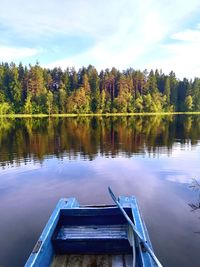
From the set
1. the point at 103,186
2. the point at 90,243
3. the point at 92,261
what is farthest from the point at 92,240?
the point at 103,186

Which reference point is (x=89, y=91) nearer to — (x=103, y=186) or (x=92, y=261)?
(x=103, y=186)

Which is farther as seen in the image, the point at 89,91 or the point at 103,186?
the point at 89,91

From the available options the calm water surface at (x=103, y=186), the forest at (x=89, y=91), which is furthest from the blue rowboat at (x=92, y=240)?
the forest at (x=89, y=91)

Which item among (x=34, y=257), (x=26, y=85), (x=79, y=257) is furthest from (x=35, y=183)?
(x=26, y=85)

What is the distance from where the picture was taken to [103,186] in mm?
16594

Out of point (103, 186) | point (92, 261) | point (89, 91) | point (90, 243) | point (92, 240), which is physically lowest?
point (103, 186)

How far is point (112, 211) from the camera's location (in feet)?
28.8

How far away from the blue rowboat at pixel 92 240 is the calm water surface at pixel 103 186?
6.12 ft

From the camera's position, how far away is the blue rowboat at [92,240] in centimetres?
665

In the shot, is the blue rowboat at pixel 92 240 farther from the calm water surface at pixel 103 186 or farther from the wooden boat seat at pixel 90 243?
the calm water surface at pixel 103 186

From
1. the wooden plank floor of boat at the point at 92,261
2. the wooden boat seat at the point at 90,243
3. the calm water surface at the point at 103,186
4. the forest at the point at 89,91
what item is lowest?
the calm water surface at the point at 103,186

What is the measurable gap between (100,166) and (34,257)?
15.9m

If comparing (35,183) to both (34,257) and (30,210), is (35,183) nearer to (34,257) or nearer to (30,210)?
(30,210)

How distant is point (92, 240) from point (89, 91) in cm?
10388
